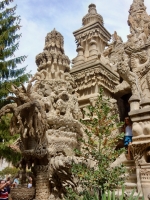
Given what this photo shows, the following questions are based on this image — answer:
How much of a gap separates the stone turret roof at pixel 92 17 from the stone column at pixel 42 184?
647 centimetres

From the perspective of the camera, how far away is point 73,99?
8062 millimetres

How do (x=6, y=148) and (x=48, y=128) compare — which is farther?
(x=6, y=148)

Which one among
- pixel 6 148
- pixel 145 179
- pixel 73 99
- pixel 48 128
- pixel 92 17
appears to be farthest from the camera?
pixel 6 148

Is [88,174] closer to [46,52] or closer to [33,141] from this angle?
[33,141]

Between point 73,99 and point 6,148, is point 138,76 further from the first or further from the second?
point 6,148

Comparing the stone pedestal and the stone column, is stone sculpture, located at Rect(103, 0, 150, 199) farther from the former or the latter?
the stone column

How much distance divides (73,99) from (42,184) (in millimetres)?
2889

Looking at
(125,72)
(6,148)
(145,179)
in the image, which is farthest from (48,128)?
(6,148)

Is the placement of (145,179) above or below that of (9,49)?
below

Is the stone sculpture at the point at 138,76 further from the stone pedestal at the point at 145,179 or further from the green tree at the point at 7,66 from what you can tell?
the green tree at the point at 7,66

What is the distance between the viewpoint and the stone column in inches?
245

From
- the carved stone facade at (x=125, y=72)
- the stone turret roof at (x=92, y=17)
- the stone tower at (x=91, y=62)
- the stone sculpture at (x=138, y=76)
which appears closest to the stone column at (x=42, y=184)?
the carved stone facade at (x=125, y=72)

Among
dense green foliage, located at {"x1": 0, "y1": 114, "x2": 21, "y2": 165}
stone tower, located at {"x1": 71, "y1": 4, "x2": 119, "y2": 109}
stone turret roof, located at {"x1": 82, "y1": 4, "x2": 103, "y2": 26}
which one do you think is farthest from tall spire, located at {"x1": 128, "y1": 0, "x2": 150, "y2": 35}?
dense green foliage, located at {"x1": 0, "y1": 114, "x2": 21, "y2": 165}

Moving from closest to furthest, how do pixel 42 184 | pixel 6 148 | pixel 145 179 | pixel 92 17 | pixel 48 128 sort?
pixel 145 179
pixel 42 184
pixel 48 128
pixel 92 17
pixel 6 148
